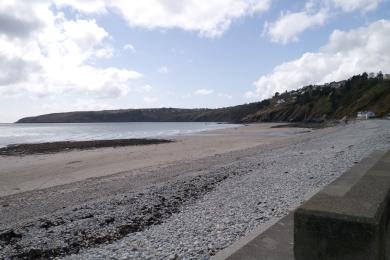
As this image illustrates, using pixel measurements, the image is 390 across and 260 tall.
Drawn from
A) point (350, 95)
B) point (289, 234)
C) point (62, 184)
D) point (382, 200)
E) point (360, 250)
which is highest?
point (350, 95)

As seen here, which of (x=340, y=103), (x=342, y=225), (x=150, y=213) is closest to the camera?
(x=342, y=225)

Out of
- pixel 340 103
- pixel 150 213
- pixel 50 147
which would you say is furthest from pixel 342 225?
pixel 340 103

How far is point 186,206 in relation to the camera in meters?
10.7

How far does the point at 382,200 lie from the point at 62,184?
716 inches

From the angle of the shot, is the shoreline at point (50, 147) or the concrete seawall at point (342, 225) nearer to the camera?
the concrete seawall at point (342, 225)

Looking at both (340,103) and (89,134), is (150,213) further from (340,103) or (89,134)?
(340,103)

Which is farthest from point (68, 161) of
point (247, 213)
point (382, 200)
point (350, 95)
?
point (350, 95)

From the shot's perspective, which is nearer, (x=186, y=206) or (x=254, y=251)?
(x=254, y=251)

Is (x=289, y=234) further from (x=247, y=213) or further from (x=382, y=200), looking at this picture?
(x=247, y=213)

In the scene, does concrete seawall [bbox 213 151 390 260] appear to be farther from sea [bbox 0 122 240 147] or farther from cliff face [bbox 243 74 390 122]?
cliff face [bbox 243 74 390 122]

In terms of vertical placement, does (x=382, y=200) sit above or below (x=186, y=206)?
above

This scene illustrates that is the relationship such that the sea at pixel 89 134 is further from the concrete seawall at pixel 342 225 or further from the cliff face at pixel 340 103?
the concrete seawall at pixel 342 225

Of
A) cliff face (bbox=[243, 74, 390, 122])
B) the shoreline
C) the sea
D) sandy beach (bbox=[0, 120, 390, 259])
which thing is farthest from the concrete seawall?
cliff face (bbox=[243, 74, 390, 122])

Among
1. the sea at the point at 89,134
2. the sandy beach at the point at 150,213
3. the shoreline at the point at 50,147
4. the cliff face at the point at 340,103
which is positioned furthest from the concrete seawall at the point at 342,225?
the cliff face at the point at 340,103
